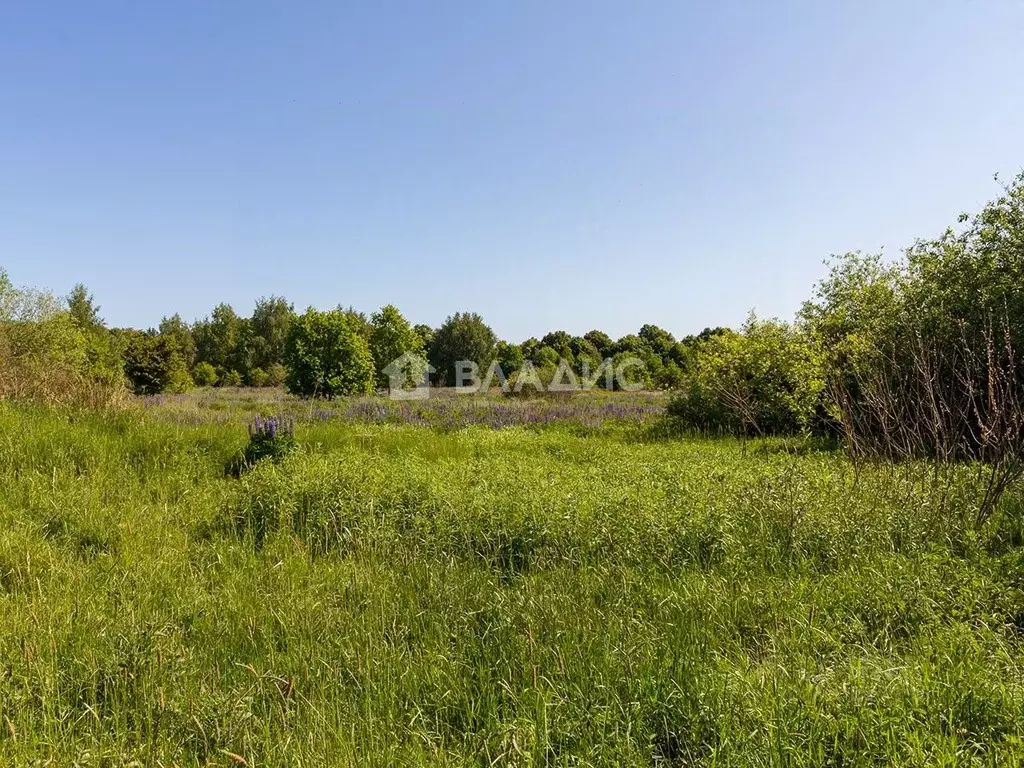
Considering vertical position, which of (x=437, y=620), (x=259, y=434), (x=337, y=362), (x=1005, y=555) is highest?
(x=337, y=362)

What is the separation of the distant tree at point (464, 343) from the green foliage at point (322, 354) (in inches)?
694

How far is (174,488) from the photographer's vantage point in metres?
5.00

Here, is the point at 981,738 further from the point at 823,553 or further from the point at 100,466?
the point at 100,466

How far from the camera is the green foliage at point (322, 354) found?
17906 millimetres

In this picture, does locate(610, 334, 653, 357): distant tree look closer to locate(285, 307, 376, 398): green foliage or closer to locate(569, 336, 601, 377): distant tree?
locate(569, 336, 601, 377): distant tree

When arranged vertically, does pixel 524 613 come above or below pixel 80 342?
below

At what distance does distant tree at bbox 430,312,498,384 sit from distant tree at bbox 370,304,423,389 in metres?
11.0

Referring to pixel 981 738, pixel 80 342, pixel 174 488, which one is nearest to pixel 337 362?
pixel 174 488

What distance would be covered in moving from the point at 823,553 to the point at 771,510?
55cm

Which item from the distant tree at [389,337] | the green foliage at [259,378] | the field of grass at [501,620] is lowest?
the field of grass at [501,620]

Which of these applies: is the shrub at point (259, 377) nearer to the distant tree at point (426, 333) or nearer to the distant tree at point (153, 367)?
the distant tree at point (153, 367)

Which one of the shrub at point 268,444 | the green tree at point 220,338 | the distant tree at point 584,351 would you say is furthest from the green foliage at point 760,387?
the green tree at point 220,338

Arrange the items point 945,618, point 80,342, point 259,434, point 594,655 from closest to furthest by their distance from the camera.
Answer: point 594,655 → point 945,618 → point 259,434 → point 80,342

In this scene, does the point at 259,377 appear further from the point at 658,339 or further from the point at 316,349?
the point at 658,339
